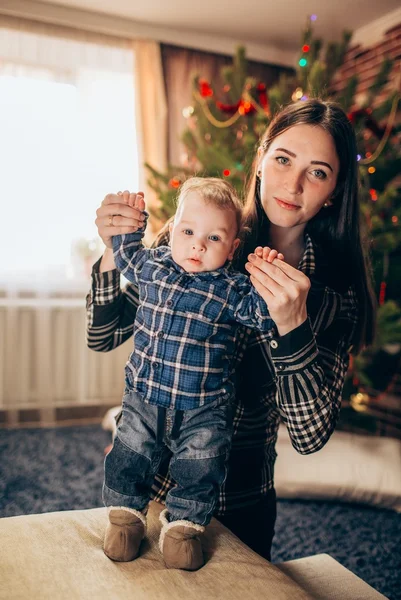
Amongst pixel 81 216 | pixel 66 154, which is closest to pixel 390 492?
pixel 81 216

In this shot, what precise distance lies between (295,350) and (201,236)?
0.97ft

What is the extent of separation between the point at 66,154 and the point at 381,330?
7.81 feet

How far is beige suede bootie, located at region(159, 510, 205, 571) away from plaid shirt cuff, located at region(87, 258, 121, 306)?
490mm

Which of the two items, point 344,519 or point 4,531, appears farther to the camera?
point 344,519

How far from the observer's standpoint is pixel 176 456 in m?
1.01

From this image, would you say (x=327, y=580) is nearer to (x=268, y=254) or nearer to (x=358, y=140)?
(x=268, y=254)

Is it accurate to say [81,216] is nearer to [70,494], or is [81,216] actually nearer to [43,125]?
[43,125]

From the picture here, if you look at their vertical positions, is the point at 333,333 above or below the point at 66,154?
below

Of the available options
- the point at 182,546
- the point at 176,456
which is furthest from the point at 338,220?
the point at 182,546

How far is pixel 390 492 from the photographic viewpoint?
2496 mm

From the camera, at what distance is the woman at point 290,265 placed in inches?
46.3

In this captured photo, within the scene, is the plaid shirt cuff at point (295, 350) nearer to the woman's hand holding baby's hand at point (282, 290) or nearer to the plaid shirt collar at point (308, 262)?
the woman's hand holding baby's hand at point (282, 290)

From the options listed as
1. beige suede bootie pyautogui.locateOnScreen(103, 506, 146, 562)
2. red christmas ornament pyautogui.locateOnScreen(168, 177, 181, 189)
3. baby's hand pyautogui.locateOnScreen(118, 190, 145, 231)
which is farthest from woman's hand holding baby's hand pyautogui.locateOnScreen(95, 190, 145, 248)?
red christmas ornament pyautogui.locateOnScreen(168, 177, 181, 189)

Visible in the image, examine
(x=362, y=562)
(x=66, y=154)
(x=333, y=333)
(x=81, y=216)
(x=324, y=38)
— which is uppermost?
(x=324, y=38)
